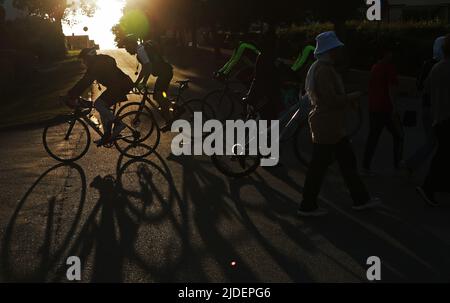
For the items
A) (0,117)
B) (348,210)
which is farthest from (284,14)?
(348,210)

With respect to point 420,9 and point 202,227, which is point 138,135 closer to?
point 202,227

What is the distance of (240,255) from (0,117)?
1327 centimetres

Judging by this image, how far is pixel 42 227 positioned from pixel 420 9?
4123cm

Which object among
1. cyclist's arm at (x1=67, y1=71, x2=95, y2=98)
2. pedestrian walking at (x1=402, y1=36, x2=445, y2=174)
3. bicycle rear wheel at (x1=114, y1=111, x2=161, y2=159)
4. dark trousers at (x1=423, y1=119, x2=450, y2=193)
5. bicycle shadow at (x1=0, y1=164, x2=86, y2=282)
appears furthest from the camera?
bicycle rear wheel at (x1=114, y1=111, x2=161, y2=159)

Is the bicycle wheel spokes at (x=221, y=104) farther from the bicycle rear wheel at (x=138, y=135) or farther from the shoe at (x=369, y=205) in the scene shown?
the shoe at (x=369, y=205)

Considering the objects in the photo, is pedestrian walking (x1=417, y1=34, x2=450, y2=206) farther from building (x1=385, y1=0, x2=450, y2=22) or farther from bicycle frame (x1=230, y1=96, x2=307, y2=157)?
building (x1=385, y1=0, x2=450, y2=22)

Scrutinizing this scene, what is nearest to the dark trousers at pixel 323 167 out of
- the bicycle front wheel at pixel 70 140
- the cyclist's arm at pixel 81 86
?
the cyclist's arm at pixel 81 86

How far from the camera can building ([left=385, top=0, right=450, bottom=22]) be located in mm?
42672


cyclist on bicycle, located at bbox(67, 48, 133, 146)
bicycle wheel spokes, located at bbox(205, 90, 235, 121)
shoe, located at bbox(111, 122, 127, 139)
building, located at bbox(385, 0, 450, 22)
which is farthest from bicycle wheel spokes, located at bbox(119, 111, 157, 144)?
building, located at bbox(385, 0, 450, 22)

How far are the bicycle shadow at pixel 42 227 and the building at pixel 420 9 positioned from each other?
36496 millimetres

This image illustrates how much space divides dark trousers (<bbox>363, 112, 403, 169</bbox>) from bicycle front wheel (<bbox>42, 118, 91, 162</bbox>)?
4.31 metres

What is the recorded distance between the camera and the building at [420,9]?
42672 millimetres

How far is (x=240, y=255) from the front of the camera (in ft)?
20.0
